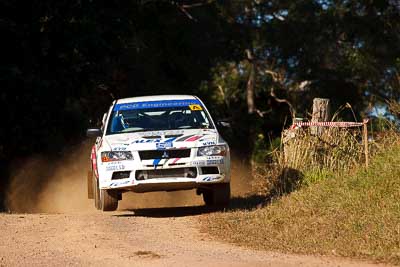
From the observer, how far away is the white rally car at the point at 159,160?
12734 mm

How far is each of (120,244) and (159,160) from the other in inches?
107

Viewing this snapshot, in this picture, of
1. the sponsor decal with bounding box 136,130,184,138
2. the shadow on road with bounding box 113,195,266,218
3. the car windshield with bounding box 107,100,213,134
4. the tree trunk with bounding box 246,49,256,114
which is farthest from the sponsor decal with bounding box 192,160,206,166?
the tree trunk with bounding box 246,49,256,114

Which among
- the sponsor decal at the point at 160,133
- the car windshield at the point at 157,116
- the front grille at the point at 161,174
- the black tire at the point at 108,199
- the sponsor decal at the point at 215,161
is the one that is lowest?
the black tire at the point at 108,199

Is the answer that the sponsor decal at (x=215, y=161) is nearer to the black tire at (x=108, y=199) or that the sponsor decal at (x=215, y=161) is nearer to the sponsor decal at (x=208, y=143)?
the sponsor decal at (x=208, y=143)

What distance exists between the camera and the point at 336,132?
15.5 meters

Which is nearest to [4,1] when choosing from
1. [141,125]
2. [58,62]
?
[58,62]

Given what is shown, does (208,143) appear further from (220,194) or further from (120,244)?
(120,244)

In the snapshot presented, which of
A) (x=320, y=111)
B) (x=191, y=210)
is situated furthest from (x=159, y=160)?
(x=320, y=111)

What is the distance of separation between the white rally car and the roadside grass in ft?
1.91

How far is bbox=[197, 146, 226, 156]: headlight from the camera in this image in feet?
42.3

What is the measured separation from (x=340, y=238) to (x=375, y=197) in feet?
5.77

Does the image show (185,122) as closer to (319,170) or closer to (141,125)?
(141,125)

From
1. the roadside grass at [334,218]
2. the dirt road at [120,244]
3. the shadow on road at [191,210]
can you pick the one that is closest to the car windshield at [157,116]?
the shadow on road at [191,210]

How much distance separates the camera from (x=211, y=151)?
13.0 meters
